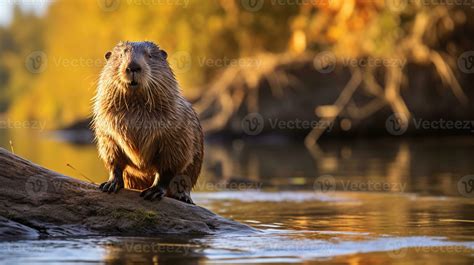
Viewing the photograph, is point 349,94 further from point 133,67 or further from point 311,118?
point 133,67

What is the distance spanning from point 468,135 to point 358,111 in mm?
3004

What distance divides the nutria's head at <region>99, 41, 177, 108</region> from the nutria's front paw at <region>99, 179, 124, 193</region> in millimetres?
749

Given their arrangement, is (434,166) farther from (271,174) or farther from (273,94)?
(273,94)

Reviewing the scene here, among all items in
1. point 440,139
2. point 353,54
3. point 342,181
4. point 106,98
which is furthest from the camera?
point 353,54

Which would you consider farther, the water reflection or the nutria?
the water reflection

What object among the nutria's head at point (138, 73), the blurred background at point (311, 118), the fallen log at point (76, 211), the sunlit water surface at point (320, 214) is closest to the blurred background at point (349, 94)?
the blurred background at point (311, 118)

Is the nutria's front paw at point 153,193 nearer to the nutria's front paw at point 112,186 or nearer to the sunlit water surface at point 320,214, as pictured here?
the nutria's front paw at point 112,186

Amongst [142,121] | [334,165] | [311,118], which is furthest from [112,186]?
[311,118]

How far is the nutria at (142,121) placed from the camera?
886cm

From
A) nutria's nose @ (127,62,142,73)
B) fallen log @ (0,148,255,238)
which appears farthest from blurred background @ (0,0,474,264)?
nutria's nose @ (127,62,142,73)

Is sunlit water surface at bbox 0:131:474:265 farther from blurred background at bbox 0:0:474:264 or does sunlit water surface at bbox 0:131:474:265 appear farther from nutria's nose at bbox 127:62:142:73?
nutria's nose at bbox 127:62:142:73

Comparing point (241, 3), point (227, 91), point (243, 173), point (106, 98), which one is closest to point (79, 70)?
point (241, 3)

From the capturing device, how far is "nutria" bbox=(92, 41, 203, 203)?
29.1ft

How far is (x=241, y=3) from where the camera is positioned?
35938mm
